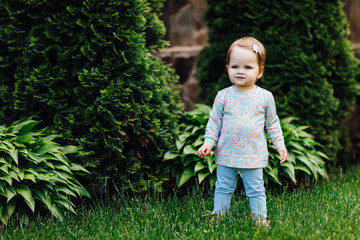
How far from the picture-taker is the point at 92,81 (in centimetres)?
379

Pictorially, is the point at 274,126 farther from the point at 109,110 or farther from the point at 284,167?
the point at 109,110

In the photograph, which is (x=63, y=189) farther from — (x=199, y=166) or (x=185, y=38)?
(x=185, y=38)

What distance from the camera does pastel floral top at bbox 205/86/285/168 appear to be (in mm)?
3141

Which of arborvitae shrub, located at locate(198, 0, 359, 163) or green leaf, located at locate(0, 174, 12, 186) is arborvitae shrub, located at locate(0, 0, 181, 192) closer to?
green leaf, located at locate(0, 174, 12, 186)

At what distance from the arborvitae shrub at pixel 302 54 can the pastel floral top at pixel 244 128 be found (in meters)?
1.88

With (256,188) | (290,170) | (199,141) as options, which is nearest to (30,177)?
(199,141)

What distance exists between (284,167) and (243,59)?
1599 mm

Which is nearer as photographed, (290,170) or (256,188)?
(256,188)

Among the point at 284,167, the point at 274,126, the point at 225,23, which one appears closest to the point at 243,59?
the point at 274,126

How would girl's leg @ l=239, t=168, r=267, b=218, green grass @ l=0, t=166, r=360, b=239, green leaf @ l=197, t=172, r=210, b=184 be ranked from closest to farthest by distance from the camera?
green grass @ l=0, t=166, r=360, b=239
girl's leg @ l=239, t=168, r=267, b=218
green leaf @ l=197, t=172, r=210, b=184

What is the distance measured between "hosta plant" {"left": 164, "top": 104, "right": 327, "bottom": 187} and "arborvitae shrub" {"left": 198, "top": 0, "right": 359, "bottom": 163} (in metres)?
0.58

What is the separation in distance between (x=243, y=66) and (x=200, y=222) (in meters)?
1.30

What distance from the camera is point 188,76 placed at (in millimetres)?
7148

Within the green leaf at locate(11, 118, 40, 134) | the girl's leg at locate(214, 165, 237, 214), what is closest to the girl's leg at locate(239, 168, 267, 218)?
the girl's leg at locate(214, 165, 237, 214)
